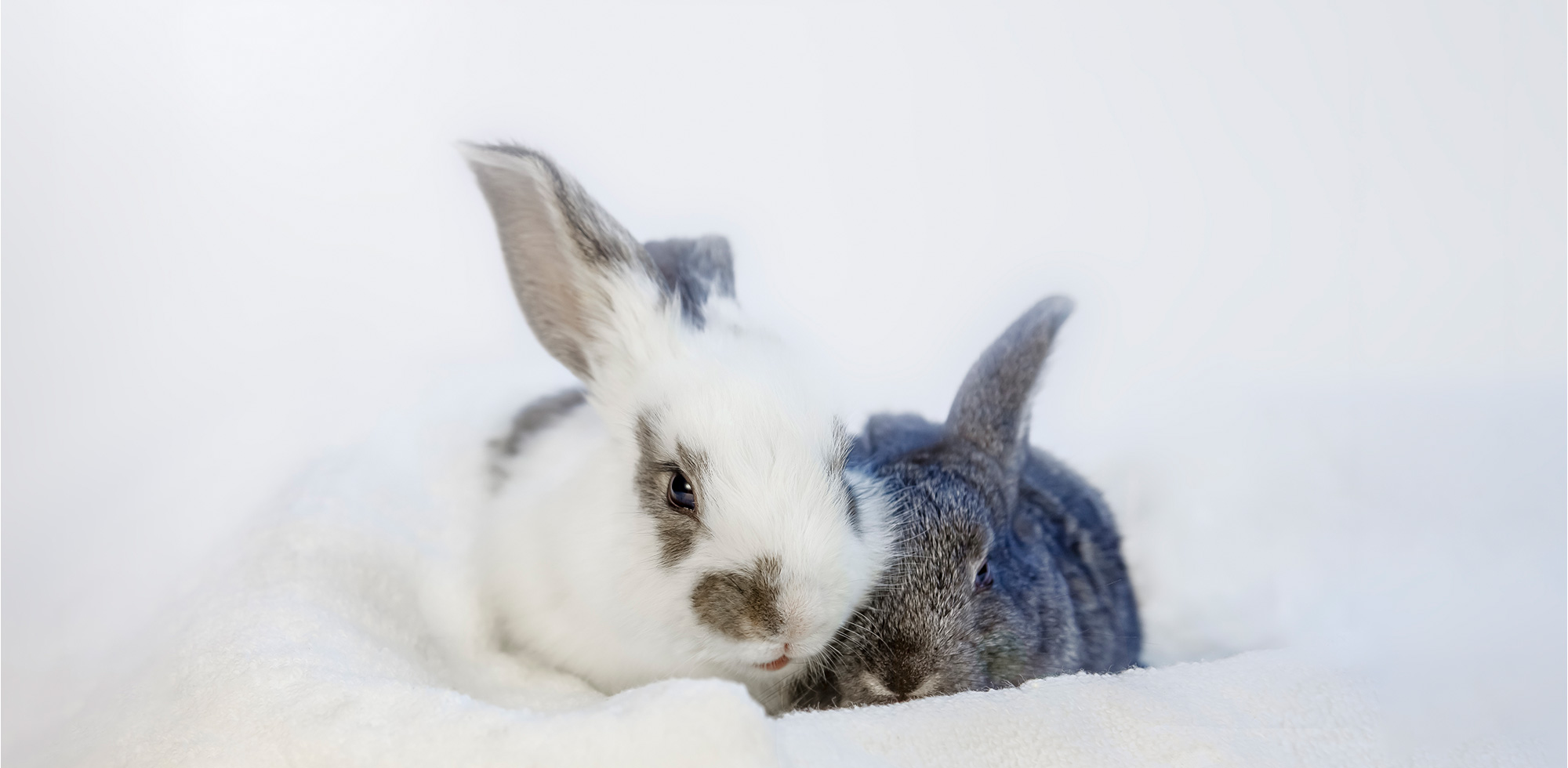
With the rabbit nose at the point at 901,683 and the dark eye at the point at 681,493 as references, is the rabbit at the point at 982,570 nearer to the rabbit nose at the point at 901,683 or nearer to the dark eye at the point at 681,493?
the rabbit nose at the point at 901,683

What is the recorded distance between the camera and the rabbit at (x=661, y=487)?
1.56m

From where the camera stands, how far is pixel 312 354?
275 cm

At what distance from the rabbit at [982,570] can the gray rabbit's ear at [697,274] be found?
401mm

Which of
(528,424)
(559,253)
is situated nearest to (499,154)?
(559,253)

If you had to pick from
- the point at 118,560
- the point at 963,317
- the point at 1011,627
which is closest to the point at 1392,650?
the point at 1011,627

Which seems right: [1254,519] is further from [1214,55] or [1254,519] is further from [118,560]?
[118,560]

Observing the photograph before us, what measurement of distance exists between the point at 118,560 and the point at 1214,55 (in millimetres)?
2883

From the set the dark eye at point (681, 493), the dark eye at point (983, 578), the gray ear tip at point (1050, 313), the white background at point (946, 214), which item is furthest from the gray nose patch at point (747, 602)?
the white background at point (946, 214)

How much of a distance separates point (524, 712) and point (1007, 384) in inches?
45.4

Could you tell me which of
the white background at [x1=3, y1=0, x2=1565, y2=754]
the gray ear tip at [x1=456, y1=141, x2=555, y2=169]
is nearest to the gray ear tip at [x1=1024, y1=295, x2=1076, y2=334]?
the white background at [x1=3, y1=0, x2=1565, y2=754]

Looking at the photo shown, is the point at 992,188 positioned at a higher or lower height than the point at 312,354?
higher

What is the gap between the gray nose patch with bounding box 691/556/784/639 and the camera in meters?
1.52

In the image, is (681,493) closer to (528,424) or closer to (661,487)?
(661,487)

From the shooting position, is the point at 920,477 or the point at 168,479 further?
the point at 168,479
